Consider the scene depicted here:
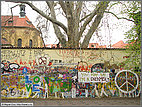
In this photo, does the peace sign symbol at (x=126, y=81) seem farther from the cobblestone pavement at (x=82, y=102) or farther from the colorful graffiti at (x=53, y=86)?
the cobblestone pavement at (x=82, y=102)

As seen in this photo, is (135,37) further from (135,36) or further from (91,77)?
(91,77)

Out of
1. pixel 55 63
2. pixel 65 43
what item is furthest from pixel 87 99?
pixel 65 43

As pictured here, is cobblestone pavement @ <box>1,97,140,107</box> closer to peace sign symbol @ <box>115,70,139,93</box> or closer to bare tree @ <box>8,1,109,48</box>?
peace sign symbol @ <box>115,70,139,93</box>

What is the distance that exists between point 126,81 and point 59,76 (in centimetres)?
361

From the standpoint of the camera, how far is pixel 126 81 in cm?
1058

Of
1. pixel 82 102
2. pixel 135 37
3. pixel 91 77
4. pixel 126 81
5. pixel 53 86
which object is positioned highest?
pixel 135 37

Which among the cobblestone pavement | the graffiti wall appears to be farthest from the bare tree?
the cobblestone pavement

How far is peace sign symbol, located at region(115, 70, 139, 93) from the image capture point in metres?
10.5

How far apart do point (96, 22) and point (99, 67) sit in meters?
3.23

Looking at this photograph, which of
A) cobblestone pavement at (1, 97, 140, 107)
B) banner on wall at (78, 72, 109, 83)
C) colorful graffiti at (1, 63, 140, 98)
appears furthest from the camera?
banner on wall at (78, 72, 109, 83)

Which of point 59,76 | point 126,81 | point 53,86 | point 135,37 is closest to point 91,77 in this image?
point 59,76

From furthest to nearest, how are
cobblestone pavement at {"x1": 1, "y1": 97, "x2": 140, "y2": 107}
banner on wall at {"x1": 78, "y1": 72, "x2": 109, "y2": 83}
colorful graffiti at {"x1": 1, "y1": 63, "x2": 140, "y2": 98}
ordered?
1. banner on wall at {"x1": 78, "y1": 72, "x2": 109, "y2": 83}
2. colorful graffiti at {"x1": 1, "y1": 63, "x2": 140, "y2": 98}
3. cobblestone pavement at {"x1": 1, "y1": 97, "x2": 140, "y2": 107}

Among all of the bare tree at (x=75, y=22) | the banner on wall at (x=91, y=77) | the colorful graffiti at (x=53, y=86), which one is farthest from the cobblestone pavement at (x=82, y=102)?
the bare tree at (x=75, y=22)

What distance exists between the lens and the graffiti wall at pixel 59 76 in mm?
10289
